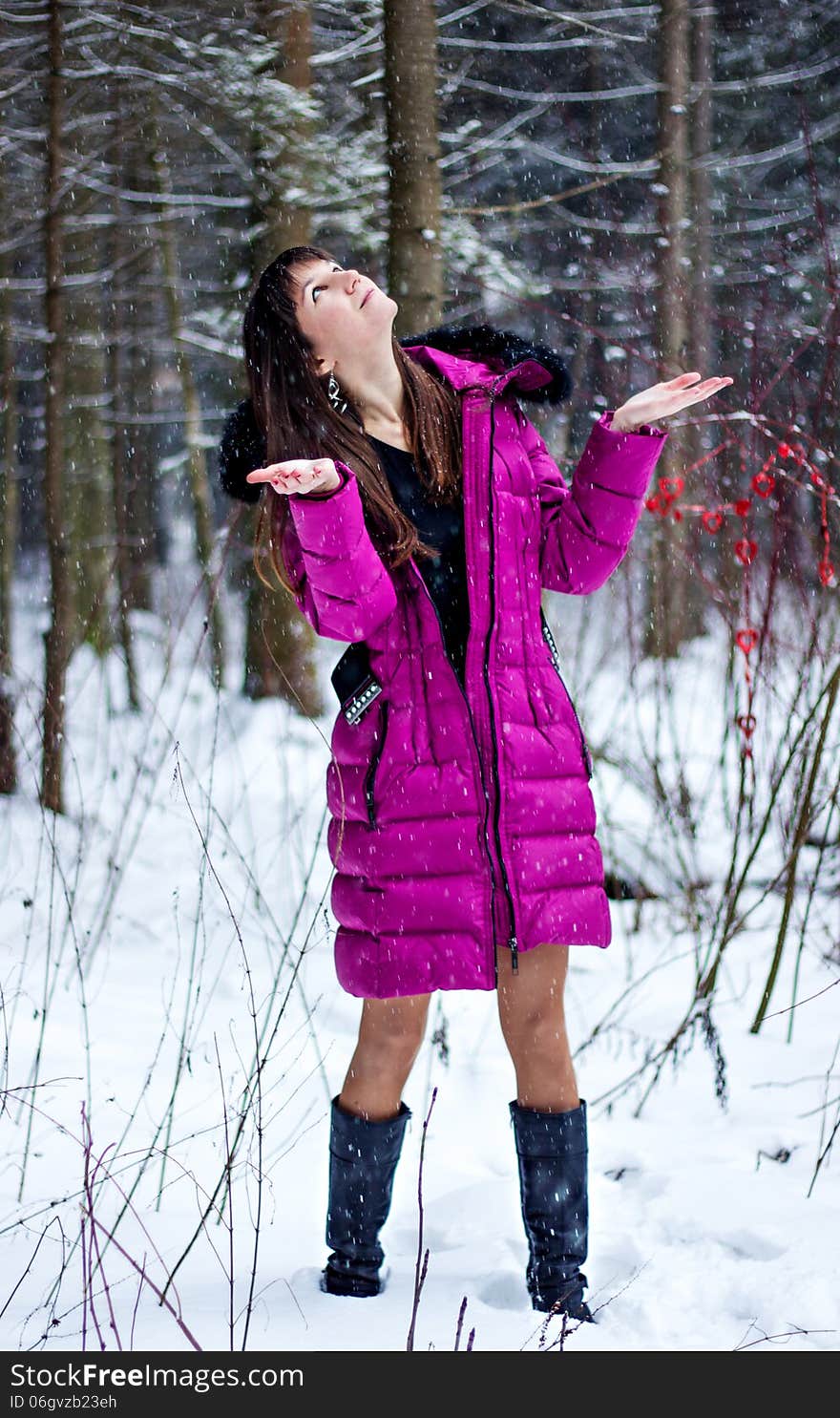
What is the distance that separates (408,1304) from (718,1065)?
42.2 inches

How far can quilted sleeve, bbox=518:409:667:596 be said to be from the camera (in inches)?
76.4

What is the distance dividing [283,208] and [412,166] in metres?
2.19

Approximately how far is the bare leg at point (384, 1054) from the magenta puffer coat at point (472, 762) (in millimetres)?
100

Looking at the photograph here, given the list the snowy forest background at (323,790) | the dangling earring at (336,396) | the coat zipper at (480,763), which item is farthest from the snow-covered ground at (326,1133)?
the dangling earring at (336,396)

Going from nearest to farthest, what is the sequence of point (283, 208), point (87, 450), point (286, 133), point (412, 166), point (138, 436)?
1. point (412, 166)
2. point (286, 133)
3. point (283, 208)
4. point (87, 450)
5. point (138, 436)

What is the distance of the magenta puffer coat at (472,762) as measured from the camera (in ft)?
6.20

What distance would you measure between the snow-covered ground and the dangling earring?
695 millimetres

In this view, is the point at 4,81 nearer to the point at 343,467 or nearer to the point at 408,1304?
the point at 343,467

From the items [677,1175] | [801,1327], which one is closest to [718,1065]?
[677,1175]

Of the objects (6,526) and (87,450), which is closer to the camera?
(6,526)

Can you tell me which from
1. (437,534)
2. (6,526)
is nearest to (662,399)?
(437,534)

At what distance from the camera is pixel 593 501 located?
1979 mm

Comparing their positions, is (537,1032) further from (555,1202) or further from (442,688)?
(442,688)
